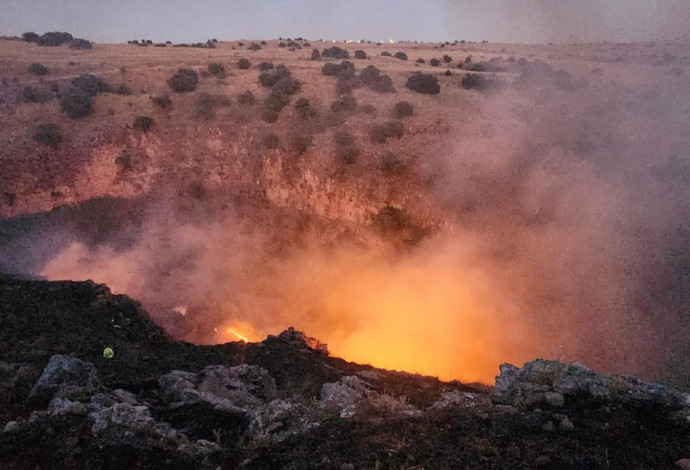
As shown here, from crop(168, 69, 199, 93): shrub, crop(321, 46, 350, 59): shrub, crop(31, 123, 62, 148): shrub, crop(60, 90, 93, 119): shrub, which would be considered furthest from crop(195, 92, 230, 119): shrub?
crop(321, 46, 350, 59): shrub

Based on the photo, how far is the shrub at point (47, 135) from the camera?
20.2 meters

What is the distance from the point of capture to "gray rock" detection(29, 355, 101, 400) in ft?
21.4

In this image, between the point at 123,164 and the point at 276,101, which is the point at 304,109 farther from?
the point at 123,164

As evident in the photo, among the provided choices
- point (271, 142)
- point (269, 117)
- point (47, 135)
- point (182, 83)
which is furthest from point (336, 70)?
point (47, 135)

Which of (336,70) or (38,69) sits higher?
(336,70)

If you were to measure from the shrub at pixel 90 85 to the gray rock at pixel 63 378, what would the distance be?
21.3 m

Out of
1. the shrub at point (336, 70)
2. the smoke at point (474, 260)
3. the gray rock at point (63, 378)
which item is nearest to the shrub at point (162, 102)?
the smoke at point (474, 260)

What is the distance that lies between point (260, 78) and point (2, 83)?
13.8 m

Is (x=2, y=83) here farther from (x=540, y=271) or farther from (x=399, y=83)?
(x=540, y=271)

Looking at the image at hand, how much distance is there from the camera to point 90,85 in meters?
24.7

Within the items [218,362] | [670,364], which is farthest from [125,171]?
[670,364]

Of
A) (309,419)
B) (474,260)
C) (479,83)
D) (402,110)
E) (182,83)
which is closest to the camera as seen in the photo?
(309,419)

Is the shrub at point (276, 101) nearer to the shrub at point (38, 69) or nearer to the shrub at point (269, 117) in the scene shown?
the shrub at point (269, 117)

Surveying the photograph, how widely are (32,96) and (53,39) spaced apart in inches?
855
